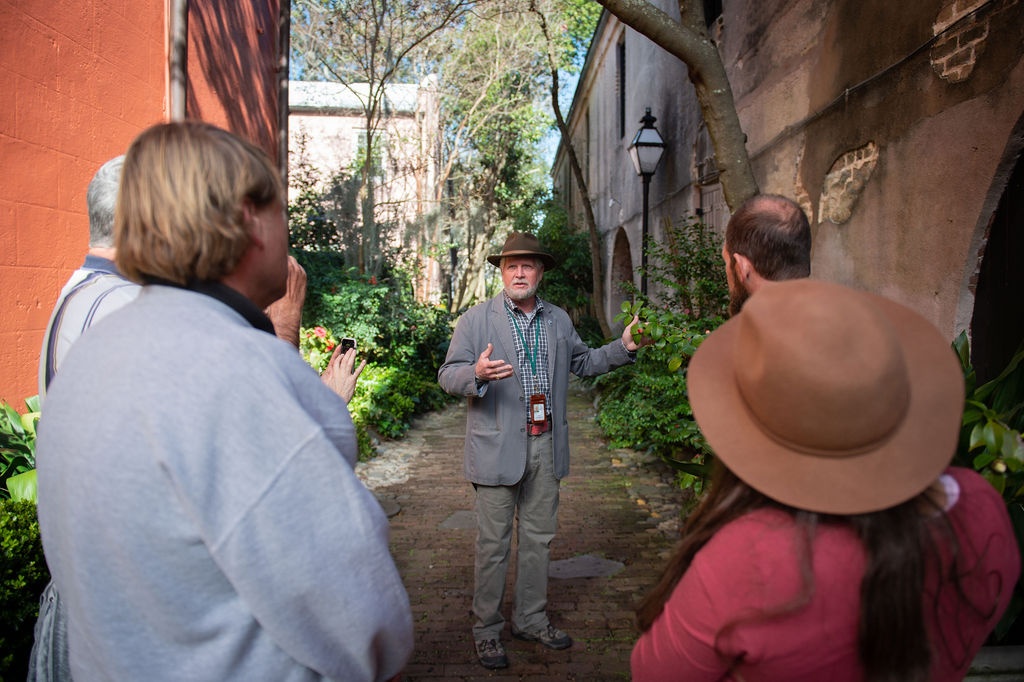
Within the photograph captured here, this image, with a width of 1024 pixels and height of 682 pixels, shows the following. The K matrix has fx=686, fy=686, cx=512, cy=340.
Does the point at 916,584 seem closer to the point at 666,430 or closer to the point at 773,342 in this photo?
the point at 773,342

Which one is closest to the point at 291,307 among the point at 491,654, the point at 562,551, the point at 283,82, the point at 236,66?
the point at 491,654

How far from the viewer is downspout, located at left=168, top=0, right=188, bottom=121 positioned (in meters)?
4.98

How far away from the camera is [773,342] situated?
3.47 feet

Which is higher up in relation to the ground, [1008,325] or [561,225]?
[561,225]

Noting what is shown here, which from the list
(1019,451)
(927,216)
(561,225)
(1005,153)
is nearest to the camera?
(1019,451)

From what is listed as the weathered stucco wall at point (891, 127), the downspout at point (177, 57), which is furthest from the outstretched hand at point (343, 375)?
the downspout at point (177, 57)

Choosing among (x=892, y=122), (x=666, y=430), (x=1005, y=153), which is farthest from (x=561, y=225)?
(x=1005, y=153)

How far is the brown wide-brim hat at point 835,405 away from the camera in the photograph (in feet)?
3.38

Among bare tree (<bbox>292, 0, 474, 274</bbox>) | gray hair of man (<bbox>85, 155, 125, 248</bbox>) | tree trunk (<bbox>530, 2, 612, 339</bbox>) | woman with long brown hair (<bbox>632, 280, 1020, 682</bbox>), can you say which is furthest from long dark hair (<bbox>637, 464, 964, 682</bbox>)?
bare tree (<bbox>292, 0, 474, 274</bbox>)

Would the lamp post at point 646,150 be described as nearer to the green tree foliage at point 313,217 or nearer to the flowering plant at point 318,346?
the flowering plant at point 318,346

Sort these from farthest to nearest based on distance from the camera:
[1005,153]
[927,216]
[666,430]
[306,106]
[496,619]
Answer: [306,106] < [666,430] < [927,216] < [496,619] < [1005,153]

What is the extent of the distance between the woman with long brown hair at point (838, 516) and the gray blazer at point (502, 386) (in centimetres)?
220

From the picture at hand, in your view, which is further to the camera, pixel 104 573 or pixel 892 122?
pixel 892 122

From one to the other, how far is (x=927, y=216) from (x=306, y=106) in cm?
1936
